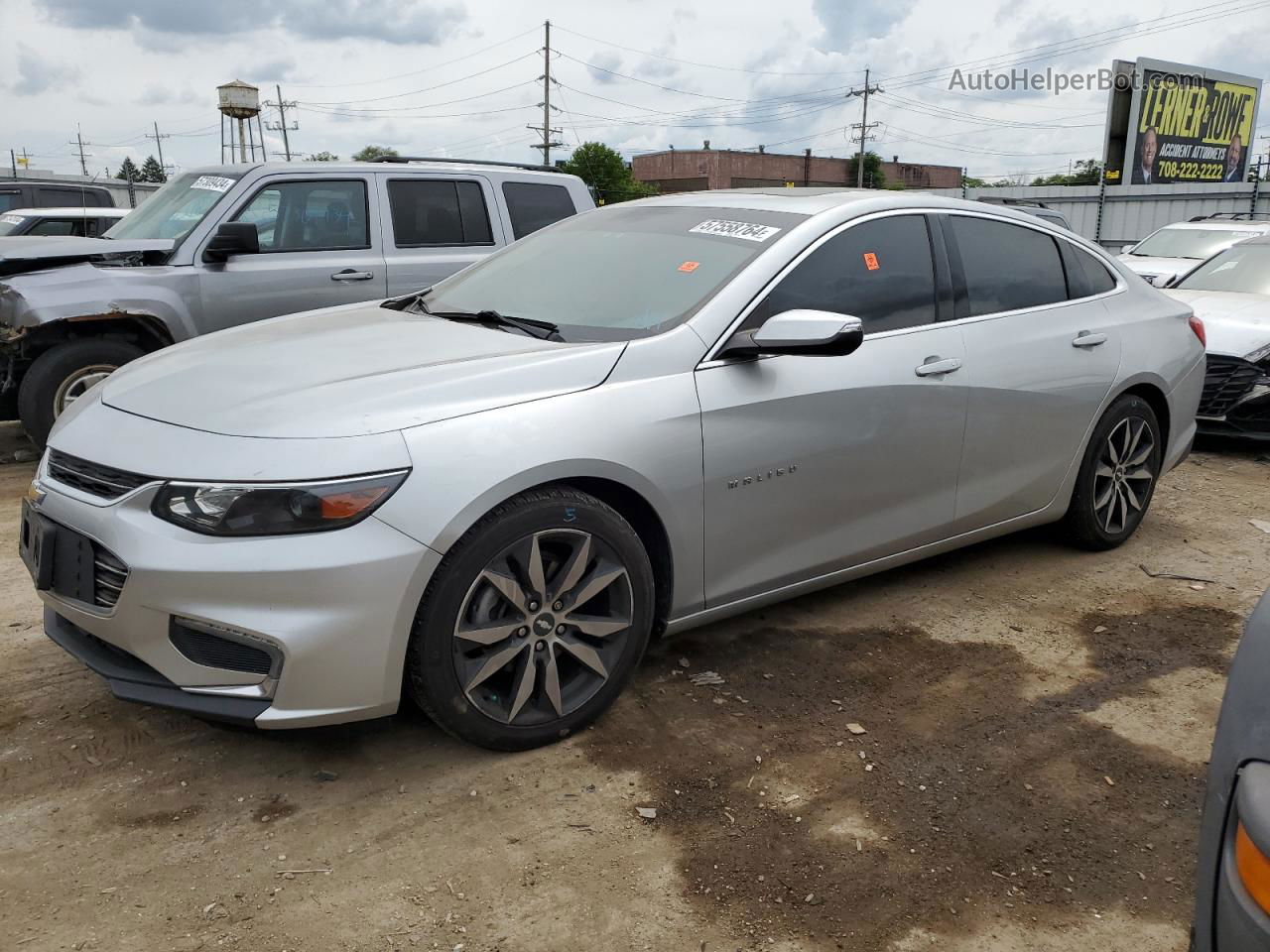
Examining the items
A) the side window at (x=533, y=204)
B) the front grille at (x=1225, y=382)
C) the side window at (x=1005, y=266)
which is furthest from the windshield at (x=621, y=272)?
the front grille at (x=1225, y=382)

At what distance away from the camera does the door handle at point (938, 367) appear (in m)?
3.89

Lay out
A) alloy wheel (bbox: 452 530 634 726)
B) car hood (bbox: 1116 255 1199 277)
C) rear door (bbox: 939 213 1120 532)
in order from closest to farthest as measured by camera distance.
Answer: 1. alloy wheel (bbox: 452 530 634 726)
2. rear door (bbox: 939 213 1120 532)
3. car hood (bbox: 1116 255 1199 277)

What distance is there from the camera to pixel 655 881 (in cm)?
260

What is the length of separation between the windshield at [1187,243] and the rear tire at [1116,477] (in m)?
8.90

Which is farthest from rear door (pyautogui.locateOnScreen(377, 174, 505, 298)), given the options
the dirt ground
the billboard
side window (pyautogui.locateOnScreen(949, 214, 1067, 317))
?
the billboard

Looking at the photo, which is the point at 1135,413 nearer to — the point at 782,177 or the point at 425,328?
the point at 425,328

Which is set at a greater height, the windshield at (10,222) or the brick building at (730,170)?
the brick building at (730,170)

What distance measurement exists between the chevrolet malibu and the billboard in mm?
27019

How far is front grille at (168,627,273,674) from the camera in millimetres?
2672

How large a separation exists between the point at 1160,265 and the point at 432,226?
905cm

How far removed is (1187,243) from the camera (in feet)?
42.5

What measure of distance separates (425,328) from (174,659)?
1450mm

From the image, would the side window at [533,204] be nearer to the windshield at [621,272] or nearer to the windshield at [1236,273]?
the windshield at [621,272]

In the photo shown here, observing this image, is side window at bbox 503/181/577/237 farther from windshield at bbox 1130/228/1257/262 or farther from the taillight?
windshield at bbox 1130/228/1257/262
